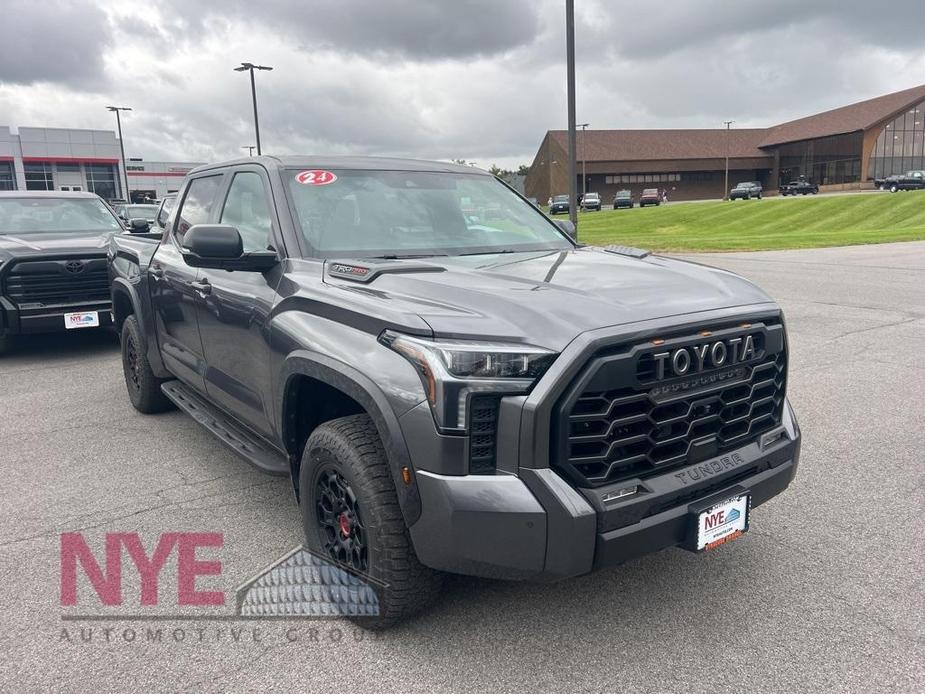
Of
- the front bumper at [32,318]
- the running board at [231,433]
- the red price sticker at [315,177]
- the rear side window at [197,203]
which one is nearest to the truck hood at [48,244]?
the front bumper at [32,318]

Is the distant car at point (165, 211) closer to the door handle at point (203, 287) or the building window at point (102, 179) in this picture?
the door handle at point (203, 287)

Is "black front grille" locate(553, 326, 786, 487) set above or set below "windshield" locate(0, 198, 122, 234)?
below

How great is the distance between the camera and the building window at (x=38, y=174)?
63.7 m

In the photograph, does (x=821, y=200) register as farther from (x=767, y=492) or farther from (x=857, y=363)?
(x=767, y=492)

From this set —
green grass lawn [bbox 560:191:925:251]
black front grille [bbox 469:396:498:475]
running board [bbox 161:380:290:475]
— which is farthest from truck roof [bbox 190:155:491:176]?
green grass lawn [bbox 560:191:925:251]

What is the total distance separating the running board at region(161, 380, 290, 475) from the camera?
3.50m

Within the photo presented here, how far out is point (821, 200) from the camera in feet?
140

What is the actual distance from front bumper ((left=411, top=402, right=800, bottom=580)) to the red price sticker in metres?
1.96

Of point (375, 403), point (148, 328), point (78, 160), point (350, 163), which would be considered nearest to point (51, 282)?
point (148, 328)

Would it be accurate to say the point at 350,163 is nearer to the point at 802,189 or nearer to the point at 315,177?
the point at 315,177

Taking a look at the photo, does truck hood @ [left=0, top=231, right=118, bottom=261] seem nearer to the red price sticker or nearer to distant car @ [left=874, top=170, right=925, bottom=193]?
the red price sticker

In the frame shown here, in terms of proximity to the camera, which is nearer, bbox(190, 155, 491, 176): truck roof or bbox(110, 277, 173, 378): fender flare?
bbox(190, 155, 491, 176): truck roof


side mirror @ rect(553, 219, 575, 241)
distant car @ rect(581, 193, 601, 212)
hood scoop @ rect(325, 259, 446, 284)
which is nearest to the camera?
hood scoop @ rect(325, 259, 446, 284)

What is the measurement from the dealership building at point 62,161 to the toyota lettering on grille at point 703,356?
6481 cm
